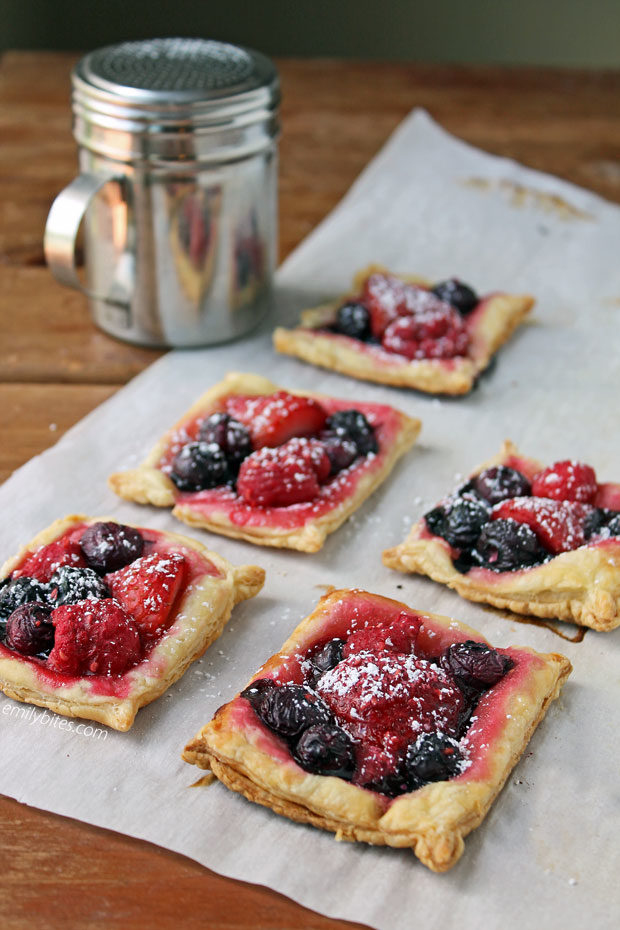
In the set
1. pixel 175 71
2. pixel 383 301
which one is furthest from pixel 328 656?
pixel 175 71

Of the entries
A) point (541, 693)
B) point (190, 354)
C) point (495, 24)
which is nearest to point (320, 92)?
point (495, 24)

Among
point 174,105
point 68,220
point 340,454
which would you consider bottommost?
point 340,454

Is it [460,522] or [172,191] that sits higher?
[172,191]

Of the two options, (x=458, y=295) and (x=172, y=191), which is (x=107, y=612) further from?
(x=458, y=295)

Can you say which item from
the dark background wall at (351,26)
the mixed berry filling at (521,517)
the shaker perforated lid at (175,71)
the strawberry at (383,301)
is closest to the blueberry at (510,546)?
the mixed berry filling at (521,517)

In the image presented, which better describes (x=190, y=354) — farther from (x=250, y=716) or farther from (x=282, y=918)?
(x=282, y=918)

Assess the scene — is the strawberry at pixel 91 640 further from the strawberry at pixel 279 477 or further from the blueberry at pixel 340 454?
the blueberry at pixel 340 454
